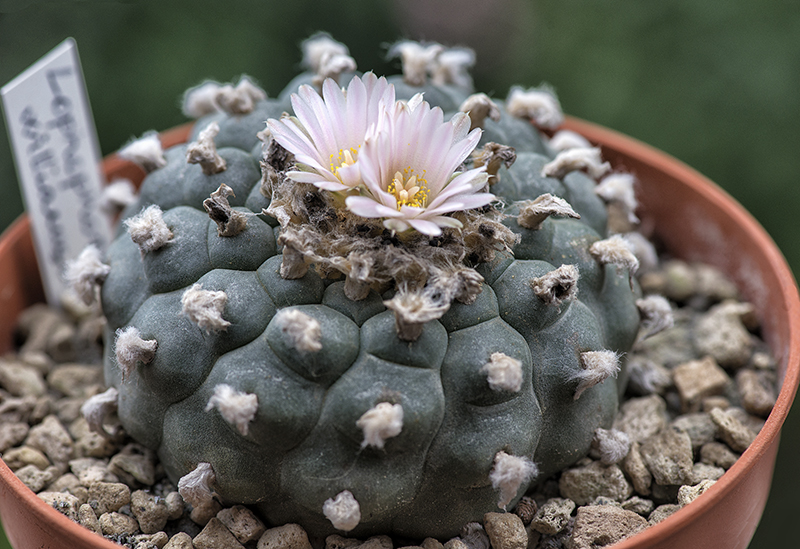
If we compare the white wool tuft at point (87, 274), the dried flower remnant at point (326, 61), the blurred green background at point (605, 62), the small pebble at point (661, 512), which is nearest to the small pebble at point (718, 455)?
the small pebble at point (661, 512)

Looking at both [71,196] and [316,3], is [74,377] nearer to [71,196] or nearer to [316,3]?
[71,196]

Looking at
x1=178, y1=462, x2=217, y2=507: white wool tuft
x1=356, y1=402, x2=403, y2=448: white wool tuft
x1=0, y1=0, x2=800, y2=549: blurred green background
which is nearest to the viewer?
x1=356, y1=402, x2=403, y2=448: white wool tuft

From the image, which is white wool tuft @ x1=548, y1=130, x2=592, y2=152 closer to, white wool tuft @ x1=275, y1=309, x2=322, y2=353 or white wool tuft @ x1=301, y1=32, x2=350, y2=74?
white wool tuft @ x1=301, y1=32, x2=350, y2=74

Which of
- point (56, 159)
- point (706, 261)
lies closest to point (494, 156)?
point (706, 261)

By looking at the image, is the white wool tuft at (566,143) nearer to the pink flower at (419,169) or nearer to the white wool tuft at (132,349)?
the pink flower at (419,169)

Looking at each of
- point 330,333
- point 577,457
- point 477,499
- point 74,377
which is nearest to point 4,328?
point 74,377

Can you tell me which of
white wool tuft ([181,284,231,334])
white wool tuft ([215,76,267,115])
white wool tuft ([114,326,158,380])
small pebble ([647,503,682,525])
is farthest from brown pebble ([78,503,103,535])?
small pebble ([647,503,682,525])

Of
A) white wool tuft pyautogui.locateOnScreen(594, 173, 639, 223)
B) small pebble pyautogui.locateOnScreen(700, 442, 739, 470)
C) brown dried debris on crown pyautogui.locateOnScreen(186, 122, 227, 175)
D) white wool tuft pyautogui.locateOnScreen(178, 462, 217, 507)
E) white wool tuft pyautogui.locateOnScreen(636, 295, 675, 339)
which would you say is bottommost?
small pebble pyautogui.locateOnScreen(700, 442, 739, 470)
